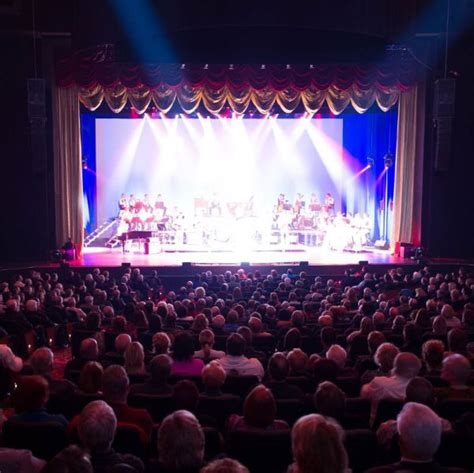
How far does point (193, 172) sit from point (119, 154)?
95.3 inches

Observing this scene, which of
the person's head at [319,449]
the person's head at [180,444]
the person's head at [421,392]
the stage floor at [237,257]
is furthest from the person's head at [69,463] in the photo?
the stage floor at [237,257]

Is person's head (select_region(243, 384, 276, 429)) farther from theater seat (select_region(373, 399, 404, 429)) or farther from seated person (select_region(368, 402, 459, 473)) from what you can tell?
theater seat (select_region(373, 399, 404, 429))

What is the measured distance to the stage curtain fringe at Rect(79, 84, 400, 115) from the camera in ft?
48.5

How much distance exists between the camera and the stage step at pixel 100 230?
60.8ft

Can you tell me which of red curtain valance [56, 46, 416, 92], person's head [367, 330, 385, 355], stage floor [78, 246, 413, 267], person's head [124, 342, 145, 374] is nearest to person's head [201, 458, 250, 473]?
person's head [124, 342, 145, 374]

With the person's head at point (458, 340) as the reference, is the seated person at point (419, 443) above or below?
above

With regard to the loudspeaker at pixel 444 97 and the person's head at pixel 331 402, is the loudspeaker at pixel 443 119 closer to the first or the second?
the loudspeaker at pixel 444 97

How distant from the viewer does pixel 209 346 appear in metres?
5.70

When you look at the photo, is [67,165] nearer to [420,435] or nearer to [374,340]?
[374,340]

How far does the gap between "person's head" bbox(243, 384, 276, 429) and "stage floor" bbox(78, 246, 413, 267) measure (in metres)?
9.99

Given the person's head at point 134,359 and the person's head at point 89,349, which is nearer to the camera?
the person's head at point 134,359

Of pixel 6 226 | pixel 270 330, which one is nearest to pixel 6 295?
pixel 270 330

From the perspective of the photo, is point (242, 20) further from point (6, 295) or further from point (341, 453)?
point (341, 453)

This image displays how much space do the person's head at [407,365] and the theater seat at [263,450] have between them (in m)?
1.39
